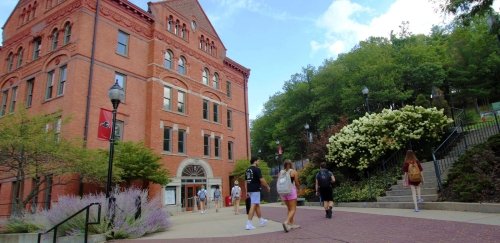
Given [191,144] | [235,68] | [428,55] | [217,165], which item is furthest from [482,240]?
[428,55]

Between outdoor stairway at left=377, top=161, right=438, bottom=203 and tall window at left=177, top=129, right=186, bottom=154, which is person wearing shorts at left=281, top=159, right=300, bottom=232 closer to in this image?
outdoor stairway at left=377, top=161, right=438, bottom=203

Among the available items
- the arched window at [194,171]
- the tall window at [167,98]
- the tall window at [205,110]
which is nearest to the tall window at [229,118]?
the tall window at [205,110]

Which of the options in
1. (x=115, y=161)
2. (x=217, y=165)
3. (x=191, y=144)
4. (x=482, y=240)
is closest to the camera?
(x=482, y=240)

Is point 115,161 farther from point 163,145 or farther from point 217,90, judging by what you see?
point 217,90

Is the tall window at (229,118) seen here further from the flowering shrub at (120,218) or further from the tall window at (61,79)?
the flowering shrub at (120,218)

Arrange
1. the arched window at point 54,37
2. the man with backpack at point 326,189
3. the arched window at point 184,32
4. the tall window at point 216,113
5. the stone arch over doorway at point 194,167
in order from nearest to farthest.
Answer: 1. the man with backpack at point 326,189
2. the arched window at point 54,37
3. the stone arch over doorway at point 194,167
4. the arched window at point 184,32
5. the tall window at point 216,113

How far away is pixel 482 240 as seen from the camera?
555 cm

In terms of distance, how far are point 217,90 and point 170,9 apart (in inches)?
319

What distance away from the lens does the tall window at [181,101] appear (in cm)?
2783

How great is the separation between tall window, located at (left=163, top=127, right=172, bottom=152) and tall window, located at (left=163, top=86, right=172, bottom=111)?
63.6 inches

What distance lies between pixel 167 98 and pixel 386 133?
54.6ft

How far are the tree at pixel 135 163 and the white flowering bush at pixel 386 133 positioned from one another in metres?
10.4

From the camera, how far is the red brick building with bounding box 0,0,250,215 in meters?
21.6

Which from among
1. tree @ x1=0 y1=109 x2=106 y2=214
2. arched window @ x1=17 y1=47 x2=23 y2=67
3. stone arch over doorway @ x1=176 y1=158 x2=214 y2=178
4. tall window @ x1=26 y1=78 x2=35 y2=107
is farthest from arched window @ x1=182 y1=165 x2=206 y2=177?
arched window @ x1=17 y1=47 x2=23 y2=67
